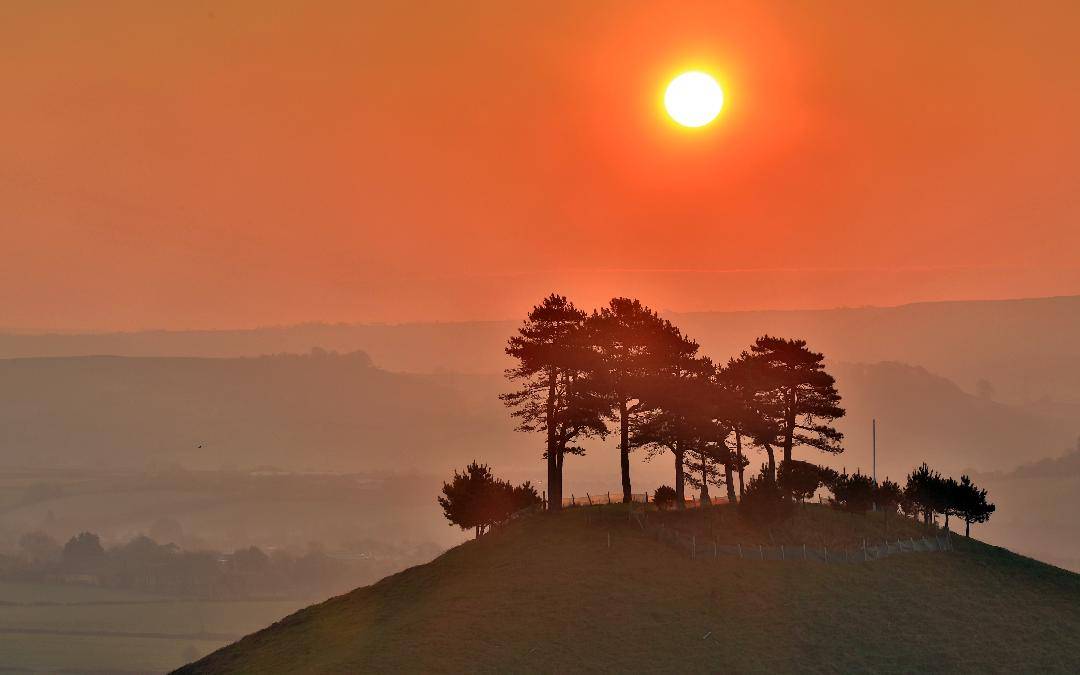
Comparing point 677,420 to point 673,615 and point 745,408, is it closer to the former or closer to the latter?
point 745,408

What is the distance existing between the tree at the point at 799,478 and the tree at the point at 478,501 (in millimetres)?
21656

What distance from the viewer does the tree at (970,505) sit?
96750 millimetres

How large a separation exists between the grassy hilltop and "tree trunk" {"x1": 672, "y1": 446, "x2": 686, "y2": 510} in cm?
732

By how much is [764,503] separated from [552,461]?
19.3m

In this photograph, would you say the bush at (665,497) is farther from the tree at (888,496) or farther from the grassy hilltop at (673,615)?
the tree at (888,496)

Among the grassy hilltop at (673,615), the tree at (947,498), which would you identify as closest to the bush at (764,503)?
the grassy hilltop at (673,615)

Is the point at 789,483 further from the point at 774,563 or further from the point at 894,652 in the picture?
the point at 894,652

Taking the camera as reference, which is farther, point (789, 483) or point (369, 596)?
point (789, 483)

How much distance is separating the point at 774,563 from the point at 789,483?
13991 millimetres

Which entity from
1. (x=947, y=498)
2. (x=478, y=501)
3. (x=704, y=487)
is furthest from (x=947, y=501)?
(x=478, y=501)

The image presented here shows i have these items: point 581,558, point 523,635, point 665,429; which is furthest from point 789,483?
point 523,635

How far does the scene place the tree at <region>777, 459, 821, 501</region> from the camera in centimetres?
9556

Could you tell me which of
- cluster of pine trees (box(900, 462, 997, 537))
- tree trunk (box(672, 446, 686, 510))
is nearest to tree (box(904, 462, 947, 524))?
cluster of pine trees (box(900, 462, 997, 537))

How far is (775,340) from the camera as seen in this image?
10038 centimetres
